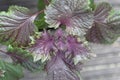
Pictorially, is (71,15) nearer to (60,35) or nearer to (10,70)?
(60,35)

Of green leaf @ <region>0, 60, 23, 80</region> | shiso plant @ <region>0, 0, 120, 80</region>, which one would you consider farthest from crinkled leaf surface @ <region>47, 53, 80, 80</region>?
green leaf @ <region>0, 60, 23, 80</region>

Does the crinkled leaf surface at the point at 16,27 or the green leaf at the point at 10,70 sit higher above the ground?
the crinkled leaf surface at the point at 16,27

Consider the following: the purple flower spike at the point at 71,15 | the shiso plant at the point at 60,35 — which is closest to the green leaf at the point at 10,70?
the shiso plant at the point at 60,35

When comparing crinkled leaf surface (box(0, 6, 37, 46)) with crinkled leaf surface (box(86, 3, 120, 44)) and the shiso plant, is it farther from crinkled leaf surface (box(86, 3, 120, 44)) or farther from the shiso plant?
crinkled leaf surface (box(86, 3, 120, 44))

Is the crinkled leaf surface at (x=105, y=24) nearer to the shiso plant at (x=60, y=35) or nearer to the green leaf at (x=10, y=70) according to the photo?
the shiso plant at (x=60, y=35)

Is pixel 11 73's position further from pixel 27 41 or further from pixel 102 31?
pixel 102 31

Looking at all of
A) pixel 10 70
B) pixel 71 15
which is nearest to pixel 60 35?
pixel 71 15

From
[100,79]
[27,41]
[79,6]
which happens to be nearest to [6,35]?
[27,41]
